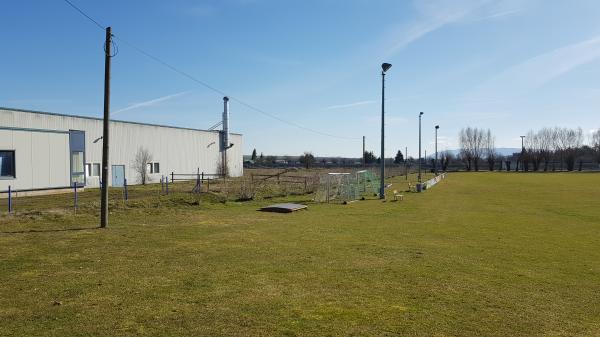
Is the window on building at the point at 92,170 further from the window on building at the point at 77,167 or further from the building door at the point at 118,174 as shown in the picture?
the window on building at the point at 77,167

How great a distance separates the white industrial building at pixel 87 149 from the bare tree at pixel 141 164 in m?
0.37

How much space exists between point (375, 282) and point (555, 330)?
3.22 meters

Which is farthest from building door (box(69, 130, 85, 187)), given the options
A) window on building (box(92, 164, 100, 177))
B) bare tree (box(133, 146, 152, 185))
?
bare tree (box(133, 146, 152, 185))

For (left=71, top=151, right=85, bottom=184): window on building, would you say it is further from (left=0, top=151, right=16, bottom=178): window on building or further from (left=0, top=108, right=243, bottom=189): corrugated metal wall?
(left=0, top=151, right=16, bottom=178): window on building

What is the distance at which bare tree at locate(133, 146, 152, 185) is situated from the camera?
45.2 m

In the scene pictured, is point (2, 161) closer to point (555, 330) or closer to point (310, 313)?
point (310, 313)

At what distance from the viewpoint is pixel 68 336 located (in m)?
5.86

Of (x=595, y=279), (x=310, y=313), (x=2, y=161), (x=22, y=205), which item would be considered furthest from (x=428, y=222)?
(x=2, y=161)

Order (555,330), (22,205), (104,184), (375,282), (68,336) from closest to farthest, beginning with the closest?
1. (68,336)
2. (555,330)
3. (375,282)
4. (104,184)
5. (22,205)

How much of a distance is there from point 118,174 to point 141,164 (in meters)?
3.15

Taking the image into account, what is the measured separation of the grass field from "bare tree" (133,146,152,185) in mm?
27856

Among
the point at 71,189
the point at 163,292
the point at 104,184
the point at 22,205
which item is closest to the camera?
the point at 163,292

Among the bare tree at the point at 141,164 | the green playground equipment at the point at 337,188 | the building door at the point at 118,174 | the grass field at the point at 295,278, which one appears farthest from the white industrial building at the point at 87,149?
the green playground equipment at the point at 337,188

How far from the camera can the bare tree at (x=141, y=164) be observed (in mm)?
45156
